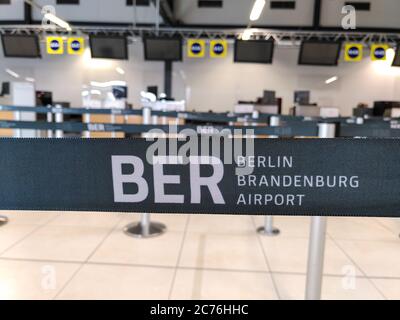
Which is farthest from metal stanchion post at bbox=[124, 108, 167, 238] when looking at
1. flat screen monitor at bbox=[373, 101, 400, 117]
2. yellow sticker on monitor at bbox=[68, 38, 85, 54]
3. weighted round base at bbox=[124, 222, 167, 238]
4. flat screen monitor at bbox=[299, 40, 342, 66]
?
flat screen monitor at bbox=[299, 40, 342, 66]

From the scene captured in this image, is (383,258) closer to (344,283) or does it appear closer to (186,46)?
(344,283)

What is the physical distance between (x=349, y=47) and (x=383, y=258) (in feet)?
28.8

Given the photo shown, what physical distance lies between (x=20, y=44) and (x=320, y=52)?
8053 millimetres

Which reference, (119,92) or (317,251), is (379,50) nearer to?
(119,92)

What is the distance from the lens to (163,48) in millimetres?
9203

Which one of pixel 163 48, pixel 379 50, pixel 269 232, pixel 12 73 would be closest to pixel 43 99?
pixel 12 73

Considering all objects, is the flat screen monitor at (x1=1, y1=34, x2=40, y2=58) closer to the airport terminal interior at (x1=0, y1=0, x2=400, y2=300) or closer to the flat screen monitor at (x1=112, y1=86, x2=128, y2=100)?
the airport terminal interior at (x1=0, y1=0, x2=400, y2=300)

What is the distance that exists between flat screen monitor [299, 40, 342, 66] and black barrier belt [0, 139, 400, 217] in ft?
30.2

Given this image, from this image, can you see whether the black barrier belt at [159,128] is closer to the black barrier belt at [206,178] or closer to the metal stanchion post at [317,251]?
the metal stanchion post at [317,251]

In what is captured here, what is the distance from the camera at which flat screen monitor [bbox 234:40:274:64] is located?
888 cm

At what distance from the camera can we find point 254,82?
11422 millimetres
